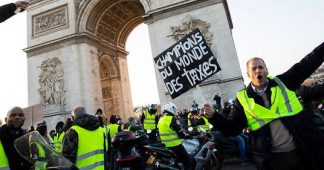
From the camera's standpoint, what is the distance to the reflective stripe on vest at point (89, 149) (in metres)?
2.85

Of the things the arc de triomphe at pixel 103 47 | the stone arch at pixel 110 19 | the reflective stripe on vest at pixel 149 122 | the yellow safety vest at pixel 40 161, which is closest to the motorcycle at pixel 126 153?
the yellow safety vest at pixel 40 161

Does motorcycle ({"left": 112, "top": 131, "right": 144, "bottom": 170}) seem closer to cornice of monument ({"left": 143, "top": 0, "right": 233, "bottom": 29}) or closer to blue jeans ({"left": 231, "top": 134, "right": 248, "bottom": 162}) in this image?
blue jeans ({"left": 231, "top": 134, "right": 248, "bottom": 162})

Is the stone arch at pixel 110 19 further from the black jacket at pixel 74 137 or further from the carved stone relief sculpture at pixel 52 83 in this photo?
the black jacket at pixel 74 137

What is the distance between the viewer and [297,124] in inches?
81.8

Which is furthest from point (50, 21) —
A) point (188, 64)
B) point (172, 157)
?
point (172, 157)

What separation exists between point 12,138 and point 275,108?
7.68ft

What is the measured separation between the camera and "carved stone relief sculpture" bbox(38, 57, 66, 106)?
667 inches

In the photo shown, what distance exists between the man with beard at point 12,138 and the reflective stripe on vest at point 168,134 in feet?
9.50

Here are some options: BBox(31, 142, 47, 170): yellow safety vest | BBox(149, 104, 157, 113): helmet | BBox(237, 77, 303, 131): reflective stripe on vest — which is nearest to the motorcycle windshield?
BBox(31, 142, 47, 170): yellow safety vest

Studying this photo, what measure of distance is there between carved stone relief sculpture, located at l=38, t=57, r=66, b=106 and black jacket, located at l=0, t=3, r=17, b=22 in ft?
47.4

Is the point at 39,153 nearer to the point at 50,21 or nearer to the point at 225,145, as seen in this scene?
the point at 225,145

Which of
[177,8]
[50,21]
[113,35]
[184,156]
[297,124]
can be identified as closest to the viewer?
[297,124]

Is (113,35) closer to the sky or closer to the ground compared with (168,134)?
closer to the sky

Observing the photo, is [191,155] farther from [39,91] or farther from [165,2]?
[39,91]
